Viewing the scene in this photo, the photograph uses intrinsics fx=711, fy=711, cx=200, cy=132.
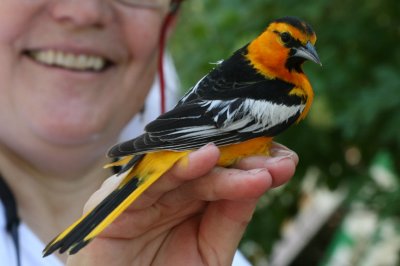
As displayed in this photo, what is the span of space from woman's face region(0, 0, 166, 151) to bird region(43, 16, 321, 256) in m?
0.59

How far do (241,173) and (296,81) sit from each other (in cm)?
32

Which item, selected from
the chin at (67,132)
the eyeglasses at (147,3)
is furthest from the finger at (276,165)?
the eyeglasses at (147,3)

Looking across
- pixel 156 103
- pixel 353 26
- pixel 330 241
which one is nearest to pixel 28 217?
pixel 156 103

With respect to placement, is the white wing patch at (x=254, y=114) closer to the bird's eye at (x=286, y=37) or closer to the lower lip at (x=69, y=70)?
the bird's eye at (x=286, y=37)

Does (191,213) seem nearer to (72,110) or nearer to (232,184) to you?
(232,184)

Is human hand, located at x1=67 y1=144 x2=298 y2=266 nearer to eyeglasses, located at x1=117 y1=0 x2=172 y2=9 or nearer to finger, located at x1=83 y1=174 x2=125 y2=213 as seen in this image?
finger, located at x1=83 y1=174 x2=125 y2=213

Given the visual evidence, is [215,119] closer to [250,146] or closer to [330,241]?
[250,146]

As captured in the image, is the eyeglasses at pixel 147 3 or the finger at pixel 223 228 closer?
the finger at pixel 223 228

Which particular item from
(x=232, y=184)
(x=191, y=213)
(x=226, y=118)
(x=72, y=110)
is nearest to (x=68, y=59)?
(x=72, y=110)

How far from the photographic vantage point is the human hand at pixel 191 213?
4.16 ft

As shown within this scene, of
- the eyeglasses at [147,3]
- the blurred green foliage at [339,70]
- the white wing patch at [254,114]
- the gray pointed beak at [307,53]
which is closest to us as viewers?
the white wing patch at [254,114]

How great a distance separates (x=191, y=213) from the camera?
1.55 m

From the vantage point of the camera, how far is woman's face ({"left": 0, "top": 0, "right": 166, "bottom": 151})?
193 cm

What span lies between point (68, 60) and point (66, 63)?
10 mm
